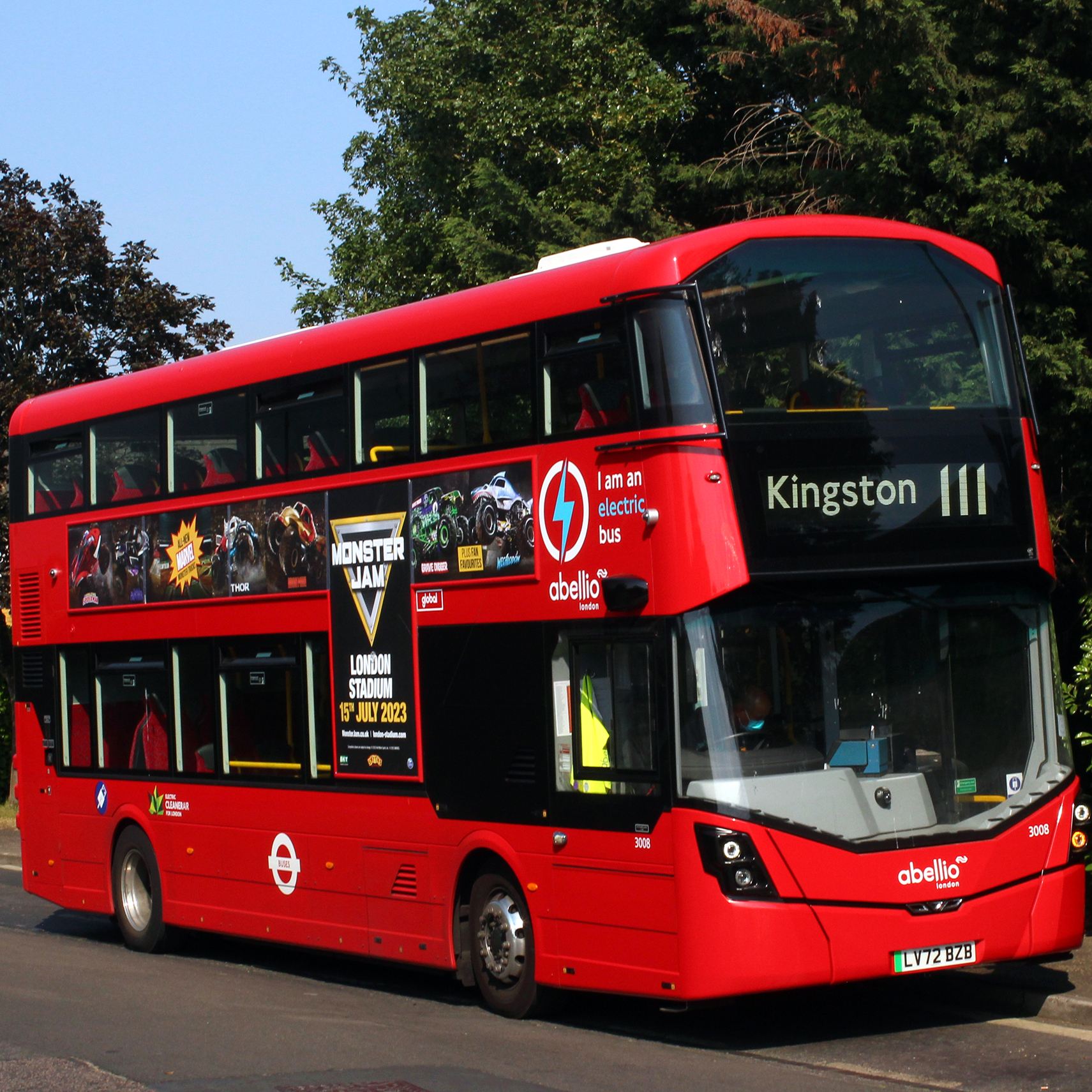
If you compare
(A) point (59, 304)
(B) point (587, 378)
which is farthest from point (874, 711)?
(A) point (59, 304)

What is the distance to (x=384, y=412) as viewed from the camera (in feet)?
36.0

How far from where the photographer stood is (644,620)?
888cm

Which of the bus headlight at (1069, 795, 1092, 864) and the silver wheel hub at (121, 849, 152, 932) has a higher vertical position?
the bus headlight at (1069, 795, 1092, 864)

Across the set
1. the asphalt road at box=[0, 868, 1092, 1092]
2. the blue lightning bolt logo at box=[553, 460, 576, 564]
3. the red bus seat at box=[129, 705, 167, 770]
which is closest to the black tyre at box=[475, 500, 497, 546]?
the blue lightning bolt logo at box=[553, 460, 576, 564]

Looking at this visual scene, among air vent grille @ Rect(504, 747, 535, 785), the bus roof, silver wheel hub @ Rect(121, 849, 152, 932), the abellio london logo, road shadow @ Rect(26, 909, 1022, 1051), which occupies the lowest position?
road shadow @ Rect(26, 909, 1022, 1051)

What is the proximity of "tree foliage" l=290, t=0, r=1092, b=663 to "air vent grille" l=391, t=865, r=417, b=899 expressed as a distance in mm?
6167

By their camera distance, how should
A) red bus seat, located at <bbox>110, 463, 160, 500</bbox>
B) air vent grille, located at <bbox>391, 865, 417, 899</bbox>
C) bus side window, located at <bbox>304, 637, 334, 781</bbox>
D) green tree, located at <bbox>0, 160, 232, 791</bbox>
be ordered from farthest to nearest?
1. green tree, located at <bbox>0, 160, 232, 791</bbox>
2. red bus seat, located at <bbox>110, 463, 160, 500</bbox>
3. bus side window, located at <bbox>304, 637, 334, 781</bbox>
4. air vent grille, located at <bbox>391, 865, 417, 899</bbox>

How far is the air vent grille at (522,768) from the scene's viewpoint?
9.70 metres

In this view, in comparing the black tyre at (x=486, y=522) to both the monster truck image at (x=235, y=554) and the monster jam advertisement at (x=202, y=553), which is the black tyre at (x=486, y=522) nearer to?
the monster jam advertisement at (x=202, y=553)

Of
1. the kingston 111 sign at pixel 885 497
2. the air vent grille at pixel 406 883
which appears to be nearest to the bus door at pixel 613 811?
the kingston 111 sign at pixel 885 497

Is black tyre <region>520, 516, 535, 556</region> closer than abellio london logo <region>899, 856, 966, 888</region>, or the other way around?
abellio london logo <region>899, 856, 966, 888</region>

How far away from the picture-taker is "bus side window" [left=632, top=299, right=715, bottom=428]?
8.72 meters

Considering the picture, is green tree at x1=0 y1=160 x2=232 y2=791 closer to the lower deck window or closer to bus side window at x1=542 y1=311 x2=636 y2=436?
the lower deck window

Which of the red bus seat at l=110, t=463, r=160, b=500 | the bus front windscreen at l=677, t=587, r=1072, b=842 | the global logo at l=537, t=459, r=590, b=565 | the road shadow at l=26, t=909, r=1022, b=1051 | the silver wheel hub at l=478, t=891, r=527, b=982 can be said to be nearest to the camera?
the bus front windscreen at l=677, t=587, r=1072, b=842
